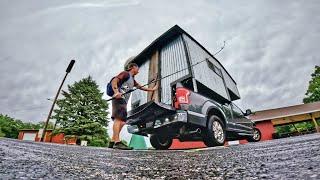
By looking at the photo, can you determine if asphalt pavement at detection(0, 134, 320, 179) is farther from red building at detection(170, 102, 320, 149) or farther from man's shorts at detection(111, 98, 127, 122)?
red building at detection(170, 102, 320, 149)

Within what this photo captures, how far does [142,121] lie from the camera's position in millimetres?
6508

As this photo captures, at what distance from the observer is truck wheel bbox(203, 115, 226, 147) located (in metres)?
6.00

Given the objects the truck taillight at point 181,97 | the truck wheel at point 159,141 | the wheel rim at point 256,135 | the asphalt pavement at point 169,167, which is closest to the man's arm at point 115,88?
the truck taillight at point 181,97

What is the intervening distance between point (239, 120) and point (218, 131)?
6.31 ft

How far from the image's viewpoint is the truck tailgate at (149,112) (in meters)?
5.78

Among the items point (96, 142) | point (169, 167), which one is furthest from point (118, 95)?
point (96, 142)

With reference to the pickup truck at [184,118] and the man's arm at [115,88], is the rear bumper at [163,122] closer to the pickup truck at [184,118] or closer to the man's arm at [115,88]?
the pickup truck at [184,118]

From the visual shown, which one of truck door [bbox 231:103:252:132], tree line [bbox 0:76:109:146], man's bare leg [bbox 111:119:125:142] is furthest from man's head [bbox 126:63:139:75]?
tree line [bbox 0:76:109:146]

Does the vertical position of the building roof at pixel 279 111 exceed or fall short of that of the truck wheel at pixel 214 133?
it exceeds it

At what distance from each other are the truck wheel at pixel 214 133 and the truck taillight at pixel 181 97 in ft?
2.69

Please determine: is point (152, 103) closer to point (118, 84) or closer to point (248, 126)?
point (118, 84)

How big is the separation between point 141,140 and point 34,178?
15852 mm

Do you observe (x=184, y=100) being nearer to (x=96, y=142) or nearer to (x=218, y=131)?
(x=218, y=131)

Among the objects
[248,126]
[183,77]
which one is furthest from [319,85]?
[183,77]
